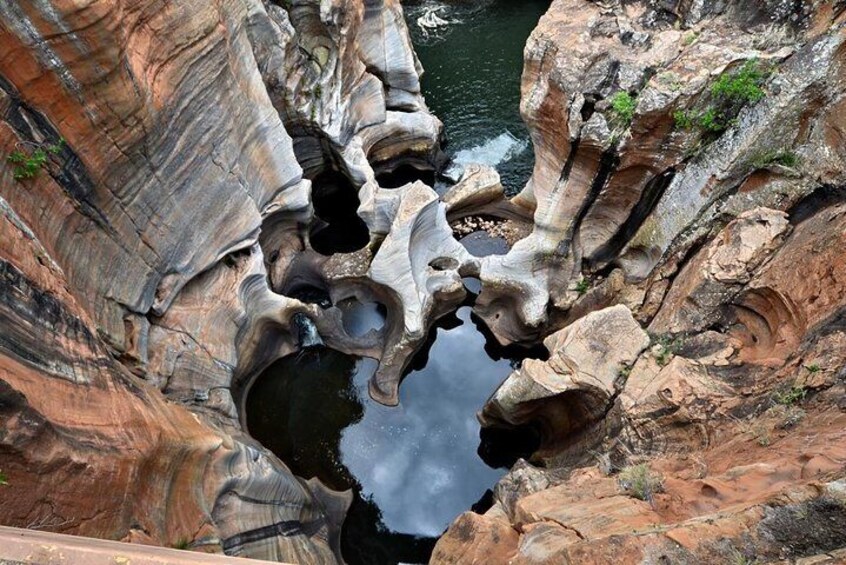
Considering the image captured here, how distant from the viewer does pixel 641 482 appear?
219 inches

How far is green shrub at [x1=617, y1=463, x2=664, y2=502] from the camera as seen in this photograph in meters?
5.46

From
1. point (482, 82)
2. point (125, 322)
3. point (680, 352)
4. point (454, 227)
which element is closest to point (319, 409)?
point (125, 322)

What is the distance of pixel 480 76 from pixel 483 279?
33.1 feet

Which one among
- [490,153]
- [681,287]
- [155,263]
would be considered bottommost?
[490,153]

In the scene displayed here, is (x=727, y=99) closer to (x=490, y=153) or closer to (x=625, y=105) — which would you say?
(x=625, y=105)

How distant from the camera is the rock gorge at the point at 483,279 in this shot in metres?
5.07

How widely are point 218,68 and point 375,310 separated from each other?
570cm

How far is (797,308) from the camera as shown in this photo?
645 cm

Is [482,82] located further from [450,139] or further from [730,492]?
[730,492]

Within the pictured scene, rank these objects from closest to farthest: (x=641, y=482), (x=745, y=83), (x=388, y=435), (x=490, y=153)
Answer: (x=641, y=482)
(x=745, y=83)
(x=388, y=435)
(x=490, y=153)

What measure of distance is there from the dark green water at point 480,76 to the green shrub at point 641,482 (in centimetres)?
1001

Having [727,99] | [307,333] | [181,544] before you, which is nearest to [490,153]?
[307,333]

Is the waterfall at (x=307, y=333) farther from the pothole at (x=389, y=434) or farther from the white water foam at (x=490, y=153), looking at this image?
the white water foam at (x=490, y=153)

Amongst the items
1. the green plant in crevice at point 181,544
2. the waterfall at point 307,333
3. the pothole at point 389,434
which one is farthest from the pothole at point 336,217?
the green plant in crevice at point 181,544
